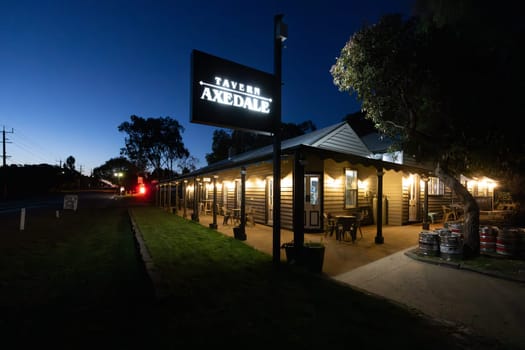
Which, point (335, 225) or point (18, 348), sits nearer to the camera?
point (18, 348)

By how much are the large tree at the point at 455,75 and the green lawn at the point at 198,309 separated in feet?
13.2

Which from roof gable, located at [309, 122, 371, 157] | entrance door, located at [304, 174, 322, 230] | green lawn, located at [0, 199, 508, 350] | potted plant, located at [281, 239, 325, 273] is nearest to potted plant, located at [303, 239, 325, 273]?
potted plant, located at [281, 239, 325, 273]

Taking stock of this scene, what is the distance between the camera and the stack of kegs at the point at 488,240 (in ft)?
21.3

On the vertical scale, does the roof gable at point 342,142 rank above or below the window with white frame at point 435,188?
above

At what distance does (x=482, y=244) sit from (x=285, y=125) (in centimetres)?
3866

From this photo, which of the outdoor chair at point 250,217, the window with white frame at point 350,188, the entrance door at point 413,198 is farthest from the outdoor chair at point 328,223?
the entrance door at point 413,198

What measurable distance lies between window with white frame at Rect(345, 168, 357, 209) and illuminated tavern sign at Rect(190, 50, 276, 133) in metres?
6.53

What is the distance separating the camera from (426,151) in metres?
7.30

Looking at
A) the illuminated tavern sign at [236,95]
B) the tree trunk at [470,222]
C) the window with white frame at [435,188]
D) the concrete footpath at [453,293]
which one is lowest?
the concrete footpath at [453,293]

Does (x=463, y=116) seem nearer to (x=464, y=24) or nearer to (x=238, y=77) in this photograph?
(x=464, y=24)

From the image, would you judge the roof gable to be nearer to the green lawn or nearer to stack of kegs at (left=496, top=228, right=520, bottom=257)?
stack of kegs at (left=496, top=228, right=520, bottom=257)

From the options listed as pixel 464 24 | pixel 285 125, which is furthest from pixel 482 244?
pixel 285 125

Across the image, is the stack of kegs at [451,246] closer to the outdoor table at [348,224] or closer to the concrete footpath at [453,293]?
the concrete footpath at [453,293]

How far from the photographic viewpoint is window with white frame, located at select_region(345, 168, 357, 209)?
11.5 metres
